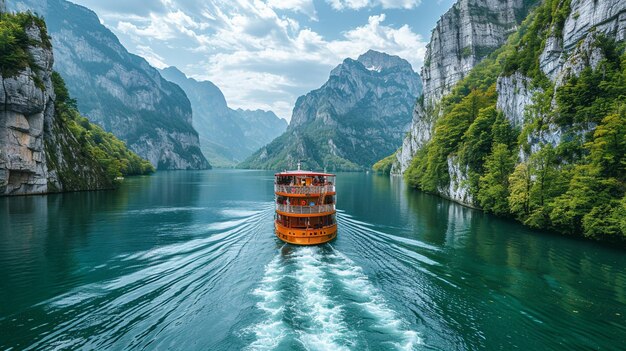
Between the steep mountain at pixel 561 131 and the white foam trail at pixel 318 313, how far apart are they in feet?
89.9

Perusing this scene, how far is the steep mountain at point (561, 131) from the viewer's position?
28500 millimetres

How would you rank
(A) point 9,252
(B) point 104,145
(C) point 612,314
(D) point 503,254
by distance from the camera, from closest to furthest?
(C) point 612,314, (A) point 9,252, (D) point 503,254, (B) point 104,145

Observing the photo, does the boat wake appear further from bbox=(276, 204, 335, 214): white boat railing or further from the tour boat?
bbox=(276, 204, 335, 214): white boat railing

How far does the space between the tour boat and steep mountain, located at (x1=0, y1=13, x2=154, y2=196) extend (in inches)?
2230

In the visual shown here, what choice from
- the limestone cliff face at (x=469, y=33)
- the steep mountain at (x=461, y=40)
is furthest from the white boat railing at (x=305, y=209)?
the limestone cliff face at (x=469, y=33)

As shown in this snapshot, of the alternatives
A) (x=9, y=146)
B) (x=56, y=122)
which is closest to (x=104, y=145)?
(x=56, y=122)

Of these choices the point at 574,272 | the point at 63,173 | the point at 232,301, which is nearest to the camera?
the point at 232,301

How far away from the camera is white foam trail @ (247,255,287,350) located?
1387 cm

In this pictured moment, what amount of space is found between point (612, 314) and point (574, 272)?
723 cm

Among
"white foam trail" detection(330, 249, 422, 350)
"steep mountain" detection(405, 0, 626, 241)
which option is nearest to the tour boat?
"white foam trail" detection(330, 249, 422, 350)

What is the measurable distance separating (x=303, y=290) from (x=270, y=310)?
10.8 feet

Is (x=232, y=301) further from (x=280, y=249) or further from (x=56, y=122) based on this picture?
(x=56, y=122)

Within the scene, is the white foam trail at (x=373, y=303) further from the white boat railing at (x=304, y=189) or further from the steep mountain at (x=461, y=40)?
the steep mountain at (x=461, y=40)

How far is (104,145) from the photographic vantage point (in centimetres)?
11656
